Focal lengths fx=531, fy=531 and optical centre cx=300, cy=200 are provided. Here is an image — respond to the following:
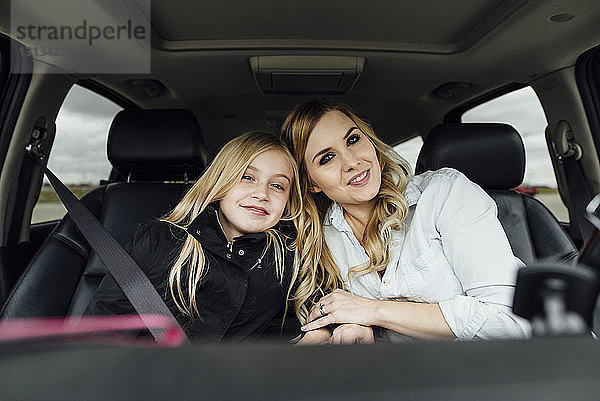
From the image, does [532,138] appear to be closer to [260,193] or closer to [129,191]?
[260,193]

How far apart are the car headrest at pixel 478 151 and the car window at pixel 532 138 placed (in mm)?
74

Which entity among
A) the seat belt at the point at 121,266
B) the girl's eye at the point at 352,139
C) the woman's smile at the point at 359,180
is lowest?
the seat belt at the point at 121,266

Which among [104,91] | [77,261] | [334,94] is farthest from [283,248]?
[104,91]

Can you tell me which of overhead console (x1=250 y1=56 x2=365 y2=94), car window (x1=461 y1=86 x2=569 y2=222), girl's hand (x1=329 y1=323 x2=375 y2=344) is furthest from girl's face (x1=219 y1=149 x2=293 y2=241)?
car window (x1=461 y1=86 x2=569 y2=222)

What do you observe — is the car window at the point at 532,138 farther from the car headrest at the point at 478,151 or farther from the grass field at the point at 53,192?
the grass field at the point at 53,192

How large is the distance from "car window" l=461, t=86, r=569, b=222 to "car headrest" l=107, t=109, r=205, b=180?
127 centimetres

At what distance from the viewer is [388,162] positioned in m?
1.86

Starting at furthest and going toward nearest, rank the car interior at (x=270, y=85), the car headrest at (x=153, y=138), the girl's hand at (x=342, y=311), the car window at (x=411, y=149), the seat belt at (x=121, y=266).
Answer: the car window at (x=411, y=149) → the car headrest at (x=153, y=138) → the car interior at (x=270, y=85) → the girl's hand at (x=342, y=311) → the seat belt at (x=121, y=266)

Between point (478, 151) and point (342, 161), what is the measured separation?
716 mm

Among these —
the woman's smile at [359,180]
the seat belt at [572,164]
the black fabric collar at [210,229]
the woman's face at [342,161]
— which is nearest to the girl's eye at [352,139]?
the woman's face at [342,161]

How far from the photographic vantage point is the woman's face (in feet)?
5.60

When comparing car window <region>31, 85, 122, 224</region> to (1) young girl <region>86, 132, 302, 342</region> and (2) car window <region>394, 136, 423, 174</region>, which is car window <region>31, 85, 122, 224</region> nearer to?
(1) young girl <region>86, 132, 302, 342</region>

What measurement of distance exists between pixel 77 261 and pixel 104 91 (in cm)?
106

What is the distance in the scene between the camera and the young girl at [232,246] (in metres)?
1.67
